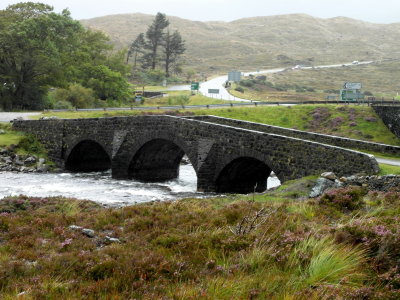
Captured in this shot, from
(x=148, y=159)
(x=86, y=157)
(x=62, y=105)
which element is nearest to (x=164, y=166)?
(x=148, y=159)

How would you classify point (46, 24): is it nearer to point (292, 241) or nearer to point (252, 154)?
point (252, 154)

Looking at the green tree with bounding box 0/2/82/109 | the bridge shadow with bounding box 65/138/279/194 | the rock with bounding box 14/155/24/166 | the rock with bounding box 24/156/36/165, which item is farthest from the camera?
the green tree with bounding box 0/2/82/109

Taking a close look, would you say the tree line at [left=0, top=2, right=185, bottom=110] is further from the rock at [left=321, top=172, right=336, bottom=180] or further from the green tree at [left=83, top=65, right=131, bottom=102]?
the rock at [left=321, top=172, right=336, bottom=180]

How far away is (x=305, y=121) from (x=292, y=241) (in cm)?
4140

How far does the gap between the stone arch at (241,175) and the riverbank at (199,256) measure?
13.9m

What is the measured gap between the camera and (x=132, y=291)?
6.56 metres

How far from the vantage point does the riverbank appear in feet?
21.5

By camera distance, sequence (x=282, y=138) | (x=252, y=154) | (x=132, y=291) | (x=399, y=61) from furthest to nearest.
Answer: (x=399, y=61)
(x=252, y=154)
(x=282, y=138)
(x=132, y=291)

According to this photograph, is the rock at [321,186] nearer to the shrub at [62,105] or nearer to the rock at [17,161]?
the rock at [17,161]

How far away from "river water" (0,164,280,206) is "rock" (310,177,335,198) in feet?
27.5

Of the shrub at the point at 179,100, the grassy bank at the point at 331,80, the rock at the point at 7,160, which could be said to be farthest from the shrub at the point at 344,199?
the grassy bank at the point at 331,80

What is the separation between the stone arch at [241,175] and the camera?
26772mm

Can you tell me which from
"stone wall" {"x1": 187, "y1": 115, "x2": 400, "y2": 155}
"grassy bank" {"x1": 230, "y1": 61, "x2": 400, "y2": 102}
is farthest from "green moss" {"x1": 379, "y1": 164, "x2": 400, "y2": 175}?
"grassy bank" {"x1": 230, "y1": 61, "x2": 400, "y2": 102}

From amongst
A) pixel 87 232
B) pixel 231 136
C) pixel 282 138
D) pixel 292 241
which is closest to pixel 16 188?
pixel 231 136
